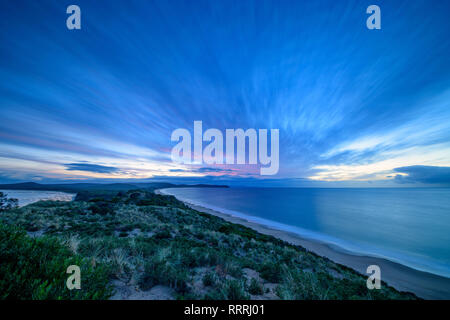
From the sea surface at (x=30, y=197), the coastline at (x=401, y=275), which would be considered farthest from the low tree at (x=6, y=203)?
the coastline at (x=401, y=275)

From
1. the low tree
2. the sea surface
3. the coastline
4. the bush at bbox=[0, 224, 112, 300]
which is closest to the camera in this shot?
the bush at bbox=[0, 224, 112, 300]

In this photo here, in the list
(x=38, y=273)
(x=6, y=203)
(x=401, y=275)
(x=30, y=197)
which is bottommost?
(x=401, y=275)

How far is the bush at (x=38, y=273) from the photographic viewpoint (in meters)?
2.48

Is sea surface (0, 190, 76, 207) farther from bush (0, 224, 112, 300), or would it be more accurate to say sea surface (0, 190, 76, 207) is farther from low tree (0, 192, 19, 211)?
bush (0, 224, 112, 300)

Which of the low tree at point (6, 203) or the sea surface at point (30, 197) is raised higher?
the low tree at point (6, 203)

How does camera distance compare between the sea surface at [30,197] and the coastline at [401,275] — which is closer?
the coastline at [401,275]

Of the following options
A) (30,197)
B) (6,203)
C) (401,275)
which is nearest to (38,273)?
(6,203)

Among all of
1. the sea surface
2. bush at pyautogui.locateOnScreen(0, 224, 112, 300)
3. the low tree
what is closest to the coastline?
bush at pyautogui.locateOnScreen(0, 224, 112, 300)

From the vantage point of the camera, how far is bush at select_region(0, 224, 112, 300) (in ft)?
8.14

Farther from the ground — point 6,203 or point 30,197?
point 6,203

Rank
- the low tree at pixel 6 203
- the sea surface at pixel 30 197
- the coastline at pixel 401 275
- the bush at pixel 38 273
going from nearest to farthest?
the bush at pixel 38 273, the coastline at pixel 401 275, the low tree at pixel 6 203, the sea surface at pixel 30 197

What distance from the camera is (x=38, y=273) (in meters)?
2.99

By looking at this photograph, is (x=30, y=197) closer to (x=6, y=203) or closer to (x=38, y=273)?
(x=6, y=203)

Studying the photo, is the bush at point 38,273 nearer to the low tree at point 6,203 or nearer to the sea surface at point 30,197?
the low tree at point 6,203
